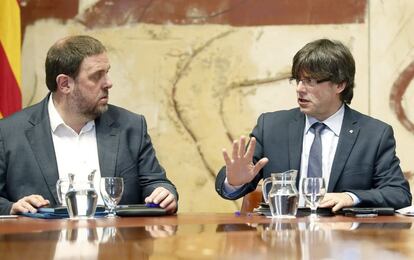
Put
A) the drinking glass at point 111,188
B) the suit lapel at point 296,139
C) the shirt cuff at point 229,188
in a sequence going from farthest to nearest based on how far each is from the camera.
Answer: the suit lapel at point 296,139, the shirt cuff at point 229,188, the drinking glass at point 111,188

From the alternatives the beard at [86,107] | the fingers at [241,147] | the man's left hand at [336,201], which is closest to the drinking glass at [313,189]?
the man's left hand at [336,201]

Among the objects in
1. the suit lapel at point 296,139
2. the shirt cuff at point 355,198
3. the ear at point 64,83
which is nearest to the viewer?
the shirt cuff at point 355,198

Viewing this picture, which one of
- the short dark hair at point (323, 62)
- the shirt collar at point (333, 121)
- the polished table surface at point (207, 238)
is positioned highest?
the short dark hair at point (323, 62)

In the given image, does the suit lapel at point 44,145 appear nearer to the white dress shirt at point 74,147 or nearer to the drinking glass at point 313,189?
the white dress shirt at point 74,147

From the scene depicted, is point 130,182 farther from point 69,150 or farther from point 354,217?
point 354,217

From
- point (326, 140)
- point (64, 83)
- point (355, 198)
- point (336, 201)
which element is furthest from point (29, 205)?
point (326, 140)

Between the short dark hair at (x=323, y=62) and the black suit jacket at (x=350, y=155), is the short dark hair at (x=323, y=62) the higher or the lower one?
the higher one

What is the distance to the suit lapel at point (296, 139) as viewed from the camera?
3.61 m

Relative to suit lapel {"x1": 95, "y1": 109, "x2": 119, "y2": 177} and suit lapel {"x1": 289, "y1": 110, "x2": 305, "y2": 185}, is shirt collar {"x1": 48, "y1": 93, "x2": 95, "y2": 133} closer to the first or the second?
suit lapel {"x1": 95, "y1": 109, "x2": 119, "y2": 177}

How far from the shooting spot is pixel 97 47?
12.2ft

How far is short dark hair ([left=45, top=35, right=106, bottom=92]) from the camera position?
3.69 metres

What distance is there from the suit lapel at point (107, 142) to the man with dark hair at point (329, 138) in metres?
0.50

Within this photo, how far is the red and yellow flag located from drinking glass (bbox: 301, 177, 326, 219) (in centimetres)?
216

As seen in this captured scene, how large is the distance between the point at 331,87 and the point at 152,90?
4.68 feet
